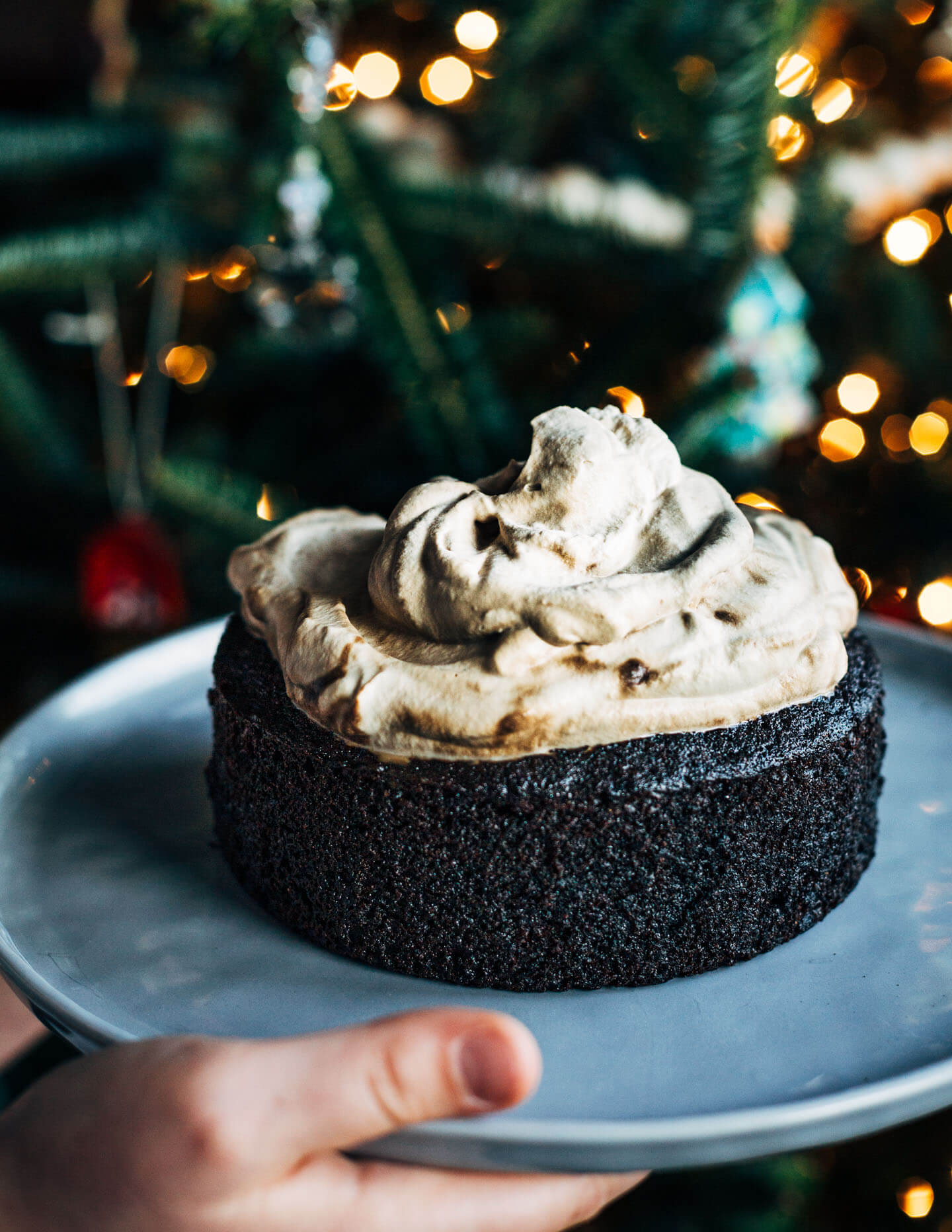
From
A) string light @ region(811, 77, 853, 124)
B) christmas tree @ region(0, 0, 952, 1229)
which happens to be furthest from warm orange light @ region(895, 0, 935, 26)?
string light @ region(811, 77, 853, 124)

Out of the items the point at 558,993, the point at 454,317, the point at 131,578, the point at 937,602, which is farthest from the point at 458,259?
the point at 558,993

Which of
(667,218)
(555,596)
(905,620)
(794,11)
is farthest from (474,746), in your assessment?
(905,620)

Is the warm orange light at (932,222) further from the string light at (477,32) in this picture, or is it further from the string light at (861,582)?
the string light at (477,32)

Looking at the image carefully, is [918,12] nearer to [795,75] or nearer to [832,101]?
[832,101]

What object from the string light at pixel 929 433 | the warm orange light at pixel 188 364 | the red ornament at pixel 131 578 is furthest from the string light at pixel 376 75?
the string light at pixel 929 433

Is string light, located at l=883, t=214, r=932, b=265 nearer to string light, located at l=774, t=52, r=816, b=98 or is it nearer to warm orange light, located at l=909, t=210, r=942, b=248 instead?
warm orange light, located at l=909, t=210, r=942, b=248

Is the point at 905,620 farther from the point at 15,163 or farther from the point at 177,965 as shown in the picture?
the point at 15,163
